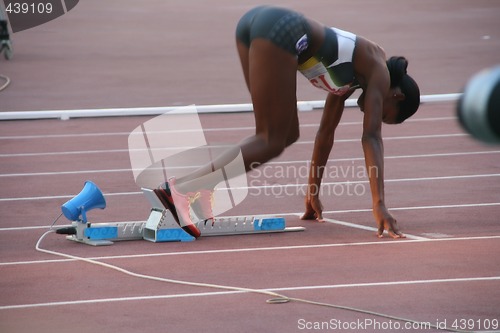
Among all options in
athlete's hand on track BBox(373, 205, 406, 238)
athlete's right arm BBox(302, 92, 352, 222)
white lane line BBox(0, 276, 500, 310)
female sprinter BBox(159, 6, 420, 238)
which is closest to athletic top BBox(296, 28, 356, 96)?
female sprinter BBox(159, 6, 420, 238)

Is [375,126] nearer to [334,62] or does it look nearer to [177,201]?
[334,62]

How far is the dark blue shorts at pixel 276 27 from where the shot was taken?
18.1ft

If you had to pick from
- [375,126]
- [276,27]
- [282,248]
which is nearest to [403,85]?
[375,126]

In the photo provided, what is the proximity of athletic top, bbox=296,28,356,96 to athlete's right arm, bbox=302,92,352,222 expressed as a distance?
1.48 ft

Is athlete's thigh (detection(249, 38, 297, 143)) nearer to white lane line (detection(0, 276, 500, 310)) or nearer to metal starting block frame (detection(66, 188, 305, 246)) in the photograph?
metal starting block frame (detection(66, 188, 305, 246))

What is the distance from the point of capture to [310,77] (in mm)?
6035

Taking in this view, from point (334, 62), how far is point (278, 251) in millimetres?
1137

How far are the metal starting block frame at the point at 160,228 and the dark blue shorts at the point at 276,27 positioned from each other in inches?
43.3

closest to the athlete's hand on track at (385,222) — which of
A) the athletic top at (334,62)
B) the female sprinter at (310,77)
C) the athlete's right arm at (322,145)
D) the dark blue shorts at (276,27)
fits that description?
the female sprinter at (310,77)

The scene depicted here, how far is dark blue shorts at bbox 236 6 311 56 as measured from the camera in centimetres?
552

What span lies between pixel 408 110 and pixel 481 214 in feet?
3.71

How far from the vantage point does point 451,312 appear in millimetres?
4566

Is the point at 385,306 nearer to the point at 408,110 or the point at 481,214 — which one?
the point at 408,110

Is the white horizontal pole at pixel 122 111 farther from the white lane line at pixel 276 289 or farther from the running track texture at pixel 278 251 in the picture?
the white lane line at pixel 276 289
